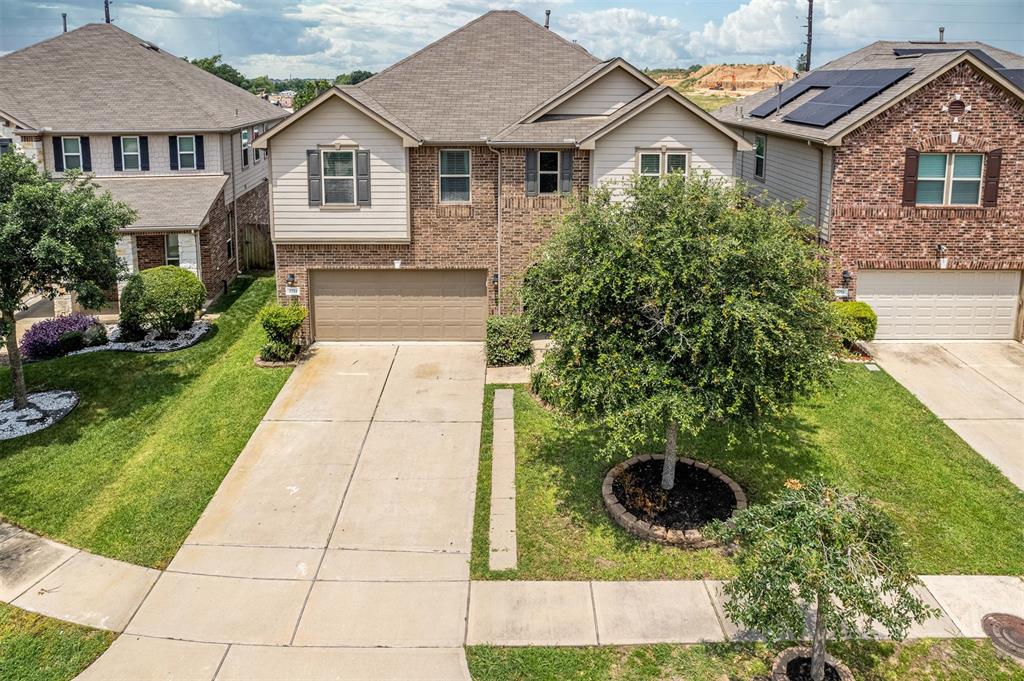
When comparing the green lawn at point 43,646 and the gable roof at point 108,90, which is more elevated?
the gable roof at point 108,90

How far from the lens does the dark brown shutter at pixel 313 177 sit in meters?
20.2

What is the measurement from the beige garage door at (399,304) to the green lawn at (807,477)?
4582 mm

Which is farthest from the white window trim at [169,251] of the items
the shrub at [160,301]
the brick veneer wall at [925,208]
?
the brick veneer wall at [925,208]

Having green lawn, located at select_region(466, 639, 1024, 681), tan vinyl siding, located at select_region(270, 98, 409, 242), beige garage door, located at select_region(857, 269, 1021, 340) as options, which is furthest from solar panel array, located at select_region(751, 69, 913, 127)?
green lawn, located at select_region(466, 639, 1024, 681)

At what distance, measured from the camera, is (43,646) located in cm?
1040

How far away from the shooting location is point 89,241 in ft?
56.1

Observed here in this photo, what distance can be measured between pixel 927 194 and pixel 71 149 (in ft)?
82.3

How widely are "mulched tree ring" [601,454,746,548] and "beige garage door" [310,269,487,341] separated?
28.0 ft

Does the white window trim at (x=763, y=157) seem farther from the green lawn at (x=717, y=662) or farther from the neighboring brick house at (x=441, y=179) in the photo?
the green lawn at (x=717, y=662)

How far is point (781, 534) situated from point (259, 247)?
24317 millimetres

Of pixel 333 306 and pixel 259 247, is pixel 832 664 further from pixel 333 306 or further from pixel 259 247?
pixel 259 247

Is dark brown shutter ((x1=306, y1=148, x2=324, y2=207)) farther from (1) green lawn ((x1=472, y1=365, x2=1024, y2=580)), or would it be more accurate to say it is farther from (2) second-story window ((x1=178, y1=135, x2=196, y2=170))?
(2) second-story window ((x1=178, y1=135, x2=196, y2=170))

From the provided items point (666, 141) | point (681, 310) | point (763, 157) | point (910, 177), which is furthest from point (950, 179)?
point (681, 310)

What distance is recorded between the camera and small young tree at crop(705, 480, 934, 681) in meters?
8.45
